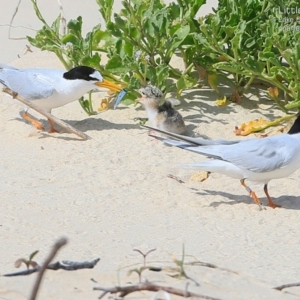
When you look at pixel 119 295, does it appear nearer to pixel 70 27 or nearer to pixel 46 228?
pixel 46 228

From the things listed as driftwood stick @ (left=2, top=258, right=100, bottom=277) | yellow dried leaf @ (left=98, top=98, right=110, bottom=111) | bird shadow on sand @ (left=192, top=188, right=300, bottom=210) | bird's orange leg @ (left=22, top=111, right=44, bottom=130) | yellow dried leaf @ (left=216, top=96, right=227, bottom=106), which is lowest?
bird shadow on sand @ (left=192, top=188, right=300, bottom=210)

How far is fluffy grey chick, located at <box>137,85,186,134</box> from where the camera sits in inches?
237

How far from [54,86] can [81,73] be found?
9.4 inches

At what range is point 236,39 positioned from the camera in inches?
233

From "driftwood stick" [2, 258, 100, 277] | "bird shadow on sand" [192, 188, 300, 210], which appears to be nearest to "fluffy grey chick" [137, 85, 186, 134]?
"bird shadow on sand" [192, 188, 300, 210]

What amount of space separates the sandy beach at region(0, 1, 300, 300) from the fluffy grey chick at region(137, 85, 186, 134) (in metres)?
0.15

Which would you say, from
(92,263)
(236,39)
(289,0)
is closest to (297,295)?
(92,263)

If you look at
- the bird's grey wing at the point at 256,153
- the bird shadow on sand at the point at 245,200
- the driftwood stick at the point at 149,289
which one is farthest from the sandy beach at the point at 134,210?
the bird's grey wing at the point at 256,153

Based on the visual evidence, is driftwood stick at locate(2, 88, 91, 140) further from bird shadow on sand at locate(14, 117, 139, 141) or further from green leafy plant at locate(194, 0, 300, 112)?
green leafy plant at locate(194, 0, 300, 112)

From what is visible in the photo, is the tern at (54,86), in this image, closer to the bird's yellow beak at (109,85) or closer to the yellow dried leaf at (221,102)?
the bird's yellow beak at (109,85)

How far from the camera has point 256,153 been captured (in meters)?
4.91

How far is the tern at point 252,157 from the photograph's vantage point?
4859 millimetres

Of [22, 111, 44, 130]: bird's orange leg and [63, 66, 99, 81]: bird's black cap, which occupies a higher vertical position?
[63, 66, 99, 81]: bird's black cap

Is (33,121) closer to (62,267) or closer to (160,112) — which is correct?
(160,112)
